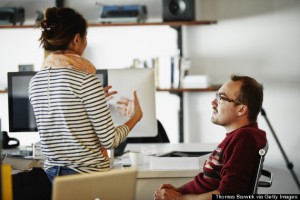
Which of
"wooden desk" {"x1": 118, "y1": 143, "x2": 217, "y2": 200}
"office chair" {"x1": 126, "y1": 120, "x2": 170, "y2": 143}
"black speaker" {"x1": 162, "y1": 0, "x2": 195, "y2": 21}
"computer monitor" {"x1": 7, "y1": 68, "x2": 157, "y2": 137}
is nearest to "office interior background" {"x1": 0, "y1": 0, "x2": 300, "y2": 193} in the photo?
"black speaker" {"x1": 162, "y1": 0, "x2": 195, "y2": 21}

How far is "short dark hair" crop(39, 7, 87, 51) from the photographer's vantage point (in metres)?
2.29

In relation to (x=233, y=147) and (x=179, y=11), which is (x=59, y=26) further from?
(x=179, y=11)

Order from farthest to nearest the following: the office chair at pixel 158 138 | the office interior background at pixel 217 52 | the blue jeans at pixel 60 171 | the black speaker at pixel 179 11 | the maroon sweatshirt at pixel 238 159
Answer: the office interior background at pixel 217 52 < the black speaker at pixel 179 11 < the office chair at pixel 158 138 < the blue jeans at pixel 60 171 < the maroon sweatshirt at pixel 238 159

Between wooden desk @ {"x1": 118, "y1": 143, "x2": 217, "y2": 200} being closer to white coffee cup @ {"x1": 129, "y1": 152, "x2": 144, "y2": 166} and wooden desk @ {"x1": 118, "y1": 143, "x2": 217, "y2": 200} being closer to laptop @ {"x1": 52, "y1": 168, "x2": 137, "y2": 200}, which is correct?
white coffee cup @ {"x1": 129, "y1": 152, "x2": 144, "y2": 166}

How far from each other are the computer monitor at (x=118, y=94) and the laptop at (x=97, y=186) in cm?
123

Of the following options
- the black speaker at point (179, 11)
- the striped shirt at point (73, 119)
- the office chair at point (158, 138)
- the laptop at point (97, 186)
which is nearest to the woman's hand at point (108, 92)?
the striped shirt at point (73, 119)

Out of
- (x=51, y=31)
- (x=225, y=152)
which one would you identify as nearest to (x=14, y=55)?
(x=51, y=31)

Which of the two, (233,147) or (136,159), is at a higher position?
(233,147)

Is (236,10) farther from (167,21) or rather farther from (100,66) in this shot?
(100,66)

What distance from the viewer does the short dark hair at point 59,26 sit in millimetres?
2287

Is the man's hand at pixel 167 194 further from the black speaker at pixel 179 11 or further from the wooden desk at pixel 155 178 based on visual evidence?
the black speaker at pixel 179 11

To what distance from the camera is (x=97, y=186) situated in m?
1.71

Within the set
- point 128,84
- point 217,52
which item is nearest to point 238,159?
point 128,84

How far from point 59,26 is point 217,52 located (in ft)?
9.59
